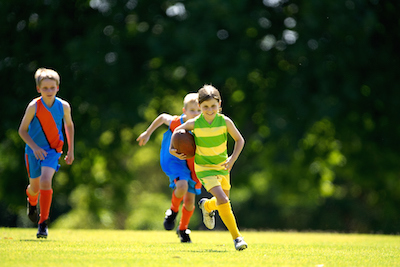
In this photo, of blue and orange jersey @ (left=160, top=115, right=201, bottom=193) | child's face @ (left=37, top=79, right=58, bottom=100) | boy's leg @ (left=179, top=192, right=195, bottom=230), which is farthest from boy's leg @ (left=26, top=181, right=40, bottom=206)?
boy's leg @ (left=179, top=192, right=195, bottom=230)

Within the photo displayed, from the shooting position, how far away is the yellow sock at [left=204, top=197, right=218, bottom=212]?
23.9ft

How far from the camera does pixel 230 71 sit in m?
15.8

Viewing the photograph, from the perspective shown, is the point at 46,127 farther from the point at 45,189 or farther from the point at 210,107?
the point at 210,107

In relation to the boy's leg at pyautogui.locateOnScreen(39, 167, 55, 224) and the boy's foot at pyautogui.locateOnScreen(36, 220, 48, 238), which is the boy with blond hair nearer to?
the boy's leg at pyautogui.locateOnScreen(39, 167, 55, 224)

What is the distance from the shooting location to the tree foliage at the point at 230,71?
15.8 metres

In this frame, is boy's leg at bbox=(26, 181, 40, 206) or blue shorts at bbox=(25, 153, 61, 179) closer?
blue shorts at bbox=(25, 153, 61, 179)

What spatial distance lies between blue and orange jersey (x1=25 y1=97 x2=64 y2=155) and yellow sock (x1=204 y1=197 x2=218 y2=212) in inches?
83.5

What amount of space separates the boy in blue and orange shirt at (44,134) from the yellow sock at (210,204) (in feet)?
6.43

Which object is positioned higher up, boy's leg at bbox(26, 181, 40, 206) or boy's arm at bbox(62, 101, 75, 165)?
boy's arm at bbox(62, 101, 75, 165)

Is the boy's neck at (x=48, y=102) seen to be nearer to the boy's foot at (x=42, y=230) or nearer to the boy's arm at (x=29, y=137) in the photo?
the boy's arm at (x=29, y=137)

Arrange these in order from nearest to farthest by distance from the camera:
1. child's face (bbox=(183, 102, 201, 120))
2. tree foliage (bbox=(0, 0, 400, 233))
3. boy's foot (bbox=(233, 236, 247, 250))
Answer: boy's foot (bbox=(233, 236, 247, 250)) → child's face (bbox=(183, 102, 201, 120)) → tree foliage (bbox=(0, 0, 400, 233))

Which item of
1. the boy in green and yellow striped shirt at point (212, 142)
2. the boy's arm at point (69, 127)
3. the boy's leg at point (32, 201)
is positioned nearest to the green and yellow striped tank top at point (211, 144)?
the boy in green and yellow striped shirt at point (212, 142)

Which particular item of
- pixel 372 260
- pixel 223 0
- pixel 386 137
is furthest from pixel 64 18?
pixel 372 260

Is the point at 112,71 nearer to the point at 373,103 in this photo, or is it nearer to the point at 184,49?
the point at 184,49
